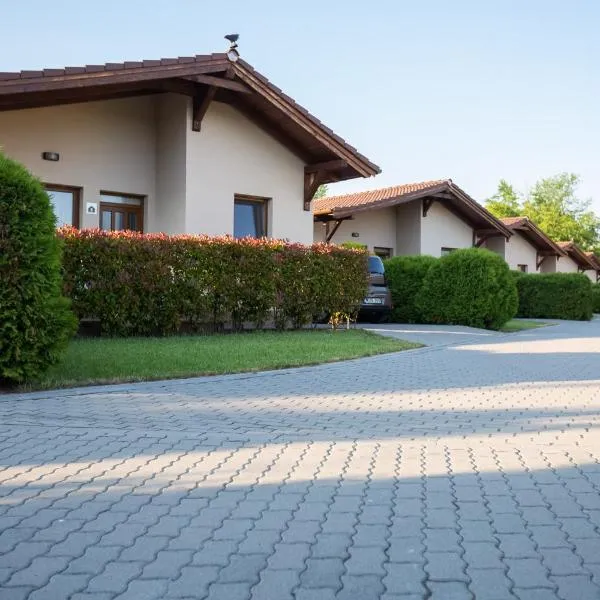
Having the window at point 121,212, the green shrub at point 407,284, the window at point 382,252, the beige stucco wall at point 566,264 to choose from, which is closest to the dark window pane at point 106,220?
the window at point 121,212

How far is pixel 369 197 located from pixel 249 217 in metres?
12.1

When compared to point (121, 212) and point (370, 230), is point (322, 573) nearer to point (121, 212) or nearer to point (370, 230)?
point (121, 212)

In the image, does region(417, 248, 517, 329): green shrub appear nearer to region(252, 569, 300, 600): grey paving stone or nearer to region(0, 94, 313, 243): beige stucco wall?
region(0, 94, 313, 243): beige stucco wall

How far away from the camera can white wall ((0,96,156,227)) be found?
16141 mm

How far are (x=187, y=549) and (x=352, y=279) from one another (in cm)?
1340

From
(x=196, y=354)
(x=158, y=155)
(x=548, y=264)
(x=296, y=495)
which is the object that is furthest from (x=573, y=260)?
(x=296, y=495)

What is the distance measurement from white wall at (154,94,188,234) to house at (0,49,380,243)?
0.08 ft

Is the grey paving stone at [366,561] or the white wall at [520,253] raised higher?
the white wall at [520,253]

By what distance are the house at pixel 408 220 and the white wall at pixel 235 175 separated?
7.95 metres

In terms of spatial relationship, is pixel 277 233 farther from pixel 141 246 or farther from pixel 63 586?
pixel 63 586

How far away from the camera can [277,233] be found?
19406mm

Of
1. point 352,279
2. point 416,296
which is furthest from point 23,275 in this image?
point 416,296

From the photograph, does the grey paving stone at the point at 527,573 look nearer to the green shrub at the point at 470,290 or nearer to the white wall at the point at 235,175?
the white wall at the point at 235,175

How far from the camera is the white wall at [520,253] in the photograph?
39000 mm
